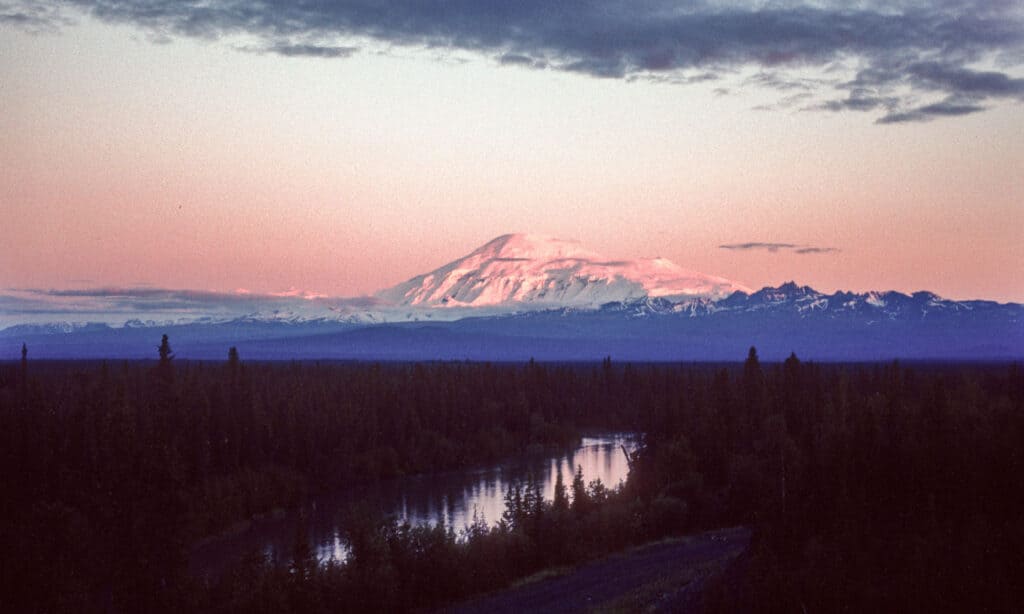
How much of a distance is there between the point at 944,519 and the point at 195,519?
168 ft

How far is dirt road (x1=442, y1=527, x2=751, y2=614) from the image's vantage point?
44750 mm

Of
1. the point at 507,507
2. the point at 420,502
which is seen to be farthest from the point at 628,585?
the point at 420,502

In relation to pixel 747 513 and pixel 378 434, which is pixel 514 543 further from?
pixel 378 434

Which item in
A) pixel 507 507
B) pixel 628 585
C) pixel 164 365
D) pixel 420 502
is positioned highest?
pixel 164 365

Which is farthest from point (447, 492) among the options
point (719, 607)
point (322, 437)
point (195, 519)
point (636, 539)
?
point (719, 607)

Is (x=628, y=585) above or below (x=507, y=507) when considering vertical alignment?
above

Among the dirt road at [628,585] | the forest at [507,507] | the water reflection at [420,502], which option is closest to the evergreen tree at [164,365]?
the forest at [507,507]

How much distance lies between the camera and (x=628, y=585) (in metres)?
48.8

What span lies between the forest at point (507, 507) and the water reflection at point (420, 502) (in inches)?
115

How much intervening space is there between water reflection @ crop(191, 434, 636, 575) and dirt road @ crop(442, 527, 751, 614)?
11903 mm

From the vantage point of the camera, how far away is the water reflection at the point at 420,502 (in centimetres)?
6812

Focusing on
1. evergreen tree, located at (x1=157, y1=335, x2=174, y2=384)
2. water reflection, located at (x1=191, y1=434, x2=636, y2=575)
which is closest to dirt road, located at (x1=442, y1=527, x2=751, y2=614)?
water reflection, located at (x1=191, y1=434, x2=636, y2=575)

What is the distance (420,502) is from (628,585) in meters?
41.4

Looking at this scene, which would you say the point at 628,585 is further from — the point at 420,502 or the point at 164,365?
the point at 164,365
